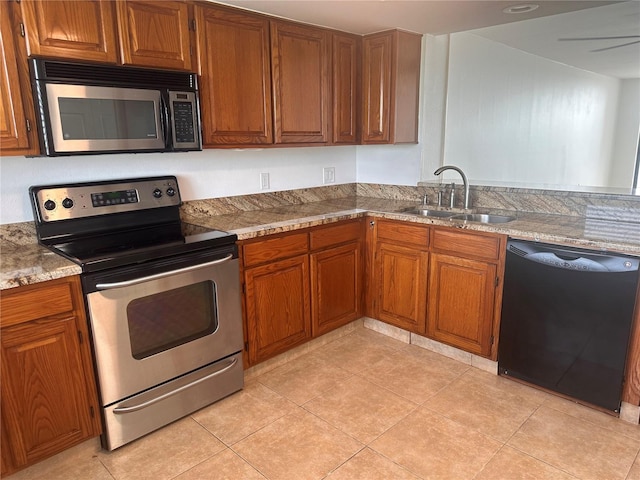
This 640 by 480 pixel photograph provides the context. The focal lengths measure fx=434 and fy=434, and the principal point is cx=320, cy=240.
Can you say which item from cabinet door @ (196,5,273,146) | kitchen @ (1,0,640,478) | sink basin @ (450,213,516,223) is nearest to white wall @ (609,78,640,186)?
kitchen @ (1,0,640,478)

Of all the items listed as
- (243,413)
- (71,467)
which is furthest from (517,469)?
(71,467)

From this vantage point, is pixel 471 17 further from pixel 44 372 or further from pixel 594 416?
pixel 44 372

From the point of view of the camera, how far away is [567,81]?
16.6ft

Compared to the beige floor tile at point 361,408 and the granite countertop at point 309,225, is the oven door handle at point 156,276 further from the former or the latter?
the beige floor tile at point 361,408

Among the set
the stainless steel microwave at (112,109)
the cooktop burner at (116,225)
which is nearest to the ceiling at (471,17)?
the stainless steel microwave at (112,109)

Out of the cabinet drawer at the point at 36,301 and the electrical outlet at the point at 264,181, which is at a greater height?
the electrical outlet at the point at 264,181

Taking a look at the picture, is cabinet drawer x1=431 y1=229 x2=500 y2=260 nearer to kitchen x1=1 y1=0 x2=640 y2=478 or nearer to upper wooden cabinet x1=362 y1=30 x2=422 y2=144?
kitchen x1=1 y1=0 x2=640 y2=478

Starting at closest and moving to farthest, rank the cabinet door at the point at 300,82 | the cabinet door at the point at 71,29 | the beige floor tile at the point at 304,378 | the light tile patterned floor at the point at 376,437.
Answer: the cabinet door at the point at 71,29, the light tile patterned floor at the point at 376,437, the beige floor tile at the point at 304,378, the cabinet door at the point at 300,82

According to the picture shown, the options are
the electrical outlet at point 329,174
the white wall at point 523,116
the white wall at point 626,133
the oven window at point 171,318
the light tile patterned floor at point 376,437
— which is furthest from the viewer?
the white wall at point 626,133

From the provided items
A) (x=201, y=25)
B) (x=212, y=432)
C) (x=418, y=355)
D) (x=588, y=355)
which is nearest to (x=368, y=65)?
(x=201, y=25)

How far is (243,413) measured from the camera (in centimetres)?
224

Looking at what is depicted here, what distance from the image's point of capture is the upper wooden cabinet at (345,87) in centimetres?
295

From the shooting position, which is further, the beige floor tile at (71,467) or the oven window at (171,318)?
the oven window at (171,318)

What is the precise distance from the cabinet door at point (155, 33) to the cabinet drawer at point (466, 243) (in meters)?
1.71
